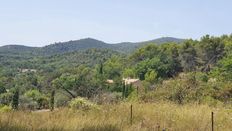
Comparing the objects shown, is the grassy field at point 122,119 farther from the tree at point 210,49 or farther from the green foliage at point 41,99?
the tree at point 210,49

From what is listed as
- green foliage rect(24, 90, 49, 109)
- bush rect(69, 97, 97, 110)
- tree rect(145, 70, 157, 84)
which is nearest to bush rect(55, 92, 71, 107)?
green foliage rect(24, 90, 49, 109)

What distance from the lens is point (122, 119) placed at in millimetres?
6262

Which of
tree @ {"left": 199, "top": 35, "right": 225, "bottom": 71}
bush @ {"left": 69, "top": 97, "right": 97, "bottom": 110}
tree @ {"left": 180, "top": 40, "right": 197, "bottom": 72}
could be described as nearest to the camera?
bush @ {"left": 69, "top": 97, "right": 97, "bottom": 110}

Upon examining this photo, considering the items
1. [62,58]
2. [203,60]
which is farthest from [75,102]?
[62,58]

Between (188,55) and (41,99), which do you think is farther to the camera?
(188,55)

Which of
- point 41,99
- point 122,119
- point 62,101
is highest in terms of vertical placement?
point 122,119

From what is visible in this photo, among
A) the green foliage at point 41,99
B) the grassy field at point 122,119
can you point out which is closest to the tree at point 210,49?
the green foliage at point 41,99

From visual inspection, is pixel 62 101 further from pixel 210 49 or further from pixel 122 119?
pixel 210 49

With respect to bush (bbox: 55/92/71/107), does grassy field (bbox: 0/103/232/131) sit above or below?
above

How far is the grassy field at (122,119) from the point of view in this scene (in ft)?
17.7

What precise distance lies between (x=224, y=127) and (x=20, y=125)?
307cm

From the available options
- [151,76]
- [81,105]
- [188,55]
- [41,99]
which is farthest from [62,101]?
[188,55]

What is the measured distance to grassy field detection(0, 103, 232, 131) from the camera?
5.40 meters

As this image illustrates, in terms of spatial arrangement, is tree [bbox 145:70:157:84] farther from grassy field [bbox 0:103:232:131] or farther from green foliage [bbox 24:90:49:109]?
grassy field [bbox 0:103:232:131]
